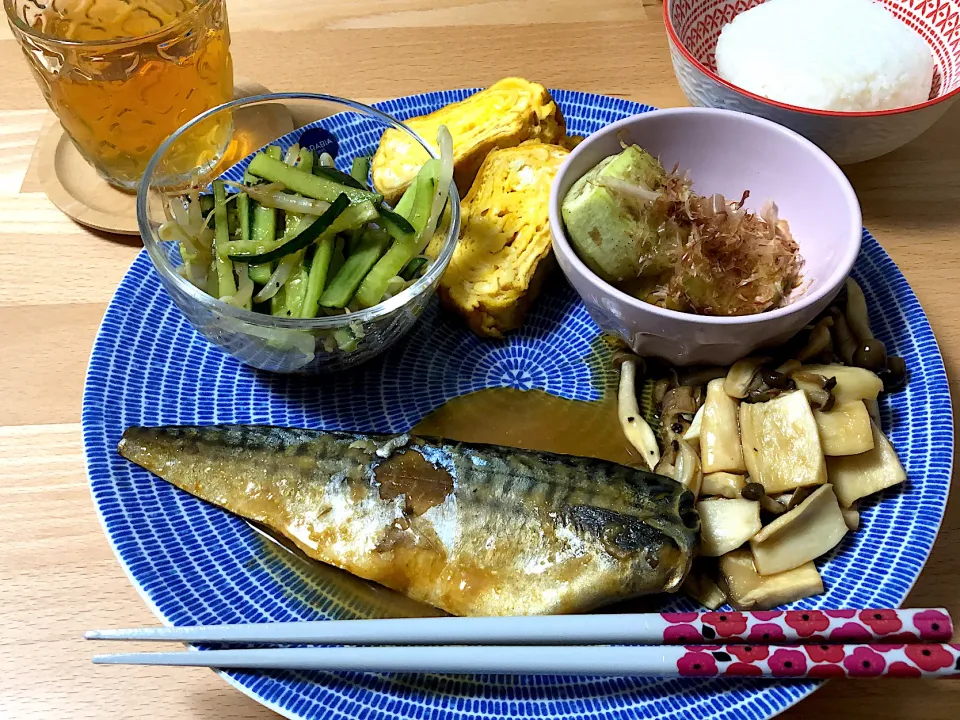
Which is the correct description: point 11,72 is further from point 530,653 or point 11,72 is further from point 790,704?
point 790,704

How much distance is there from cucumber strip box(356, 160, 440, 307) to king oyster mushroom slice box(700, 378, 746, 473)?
0.53 metres

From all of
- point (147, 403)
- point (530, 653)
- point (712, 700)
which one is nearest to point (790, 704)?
point (712, 700)

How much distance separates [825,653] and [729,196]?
2.69 feet

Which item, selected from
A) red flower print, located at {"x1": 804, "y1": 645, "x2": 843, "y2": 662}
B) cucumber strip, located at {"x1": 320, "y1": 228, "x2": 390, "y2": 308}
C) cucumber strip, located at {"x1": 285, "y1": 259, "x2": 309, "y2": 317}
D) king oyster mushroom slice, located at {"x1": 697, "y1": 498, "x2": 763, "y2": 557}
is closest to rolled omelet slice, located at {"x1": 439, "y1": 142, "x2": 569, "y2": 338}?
cucumber strip, located at {"x1": 320, "y1": 228, "x2": 390, "y2": 308}

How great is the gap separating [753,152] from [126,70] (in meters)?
1.13

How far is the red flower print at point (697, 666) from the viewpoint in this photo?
867mm

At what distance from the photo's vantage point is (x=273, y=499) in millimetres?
1035

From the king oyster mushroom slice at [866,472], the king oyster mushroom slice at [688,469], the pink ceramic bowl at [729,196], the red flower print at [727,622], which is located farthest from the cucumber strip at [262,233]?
the king oyster mushroom slice at [866,472]

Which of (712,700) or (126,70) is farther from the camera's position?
(126,70)

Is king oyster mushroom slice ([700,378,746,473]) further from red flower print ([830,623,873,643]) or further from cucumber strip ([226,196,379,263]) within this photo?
cucumber strip ([226,196,379,263])

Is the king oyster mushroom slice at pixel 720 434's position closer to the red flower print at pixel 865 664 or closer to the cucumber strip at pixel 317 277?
the red flower print at pixel 865 664

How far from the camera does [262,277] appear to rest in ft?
3.77

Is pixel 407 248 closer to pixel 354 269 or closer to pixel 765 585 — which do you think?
pixel 354 269

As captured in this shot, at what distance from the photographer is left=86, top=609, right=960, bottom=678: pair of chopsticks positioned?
2.83 feet
